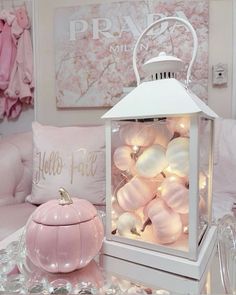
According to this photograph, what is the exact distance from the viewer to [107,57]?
6.04 feet

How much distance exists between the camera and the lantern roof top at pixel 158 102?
583 mm

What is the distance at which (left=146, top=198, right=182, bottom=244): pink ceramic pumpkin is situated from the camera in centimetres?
61

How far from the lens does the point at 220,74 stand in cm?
171

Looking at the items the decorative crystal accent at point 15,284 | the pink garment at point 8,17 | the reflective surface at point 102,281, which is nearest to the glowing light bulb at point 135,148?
the reflective surface at point 102,281

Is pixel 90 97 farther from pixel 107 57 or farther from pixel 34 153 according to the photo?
pixel 34 153

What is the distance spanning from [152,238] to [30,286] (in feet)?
0.85

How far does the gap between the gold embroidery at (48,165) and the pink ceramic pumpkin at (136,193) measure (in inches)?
29.9

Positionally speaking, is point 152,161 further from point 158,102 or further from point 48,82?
point 48,82

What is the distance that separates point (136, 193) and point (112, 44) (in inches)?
54.6

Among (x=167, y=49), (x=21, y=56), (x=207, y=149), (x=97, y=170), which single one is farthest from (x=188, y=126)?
(x=21, y=56)

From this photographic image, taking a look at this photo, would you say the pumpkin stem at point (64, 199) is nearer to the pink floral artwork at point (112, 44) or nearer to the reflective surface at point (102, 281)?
the reflective surface at point (102, 281)

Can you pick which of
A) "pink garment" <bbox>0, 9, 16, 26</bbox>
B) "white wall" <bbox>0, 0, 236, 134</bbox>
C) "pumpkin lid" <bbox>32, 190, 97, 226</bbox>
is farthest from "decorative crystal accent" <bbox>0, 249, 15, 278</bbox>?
"pink garment" <bbox>0, 9, 16, 26</bbox>

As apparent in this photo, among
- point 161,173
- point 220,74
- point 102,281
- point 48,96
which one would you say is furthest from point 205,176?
point 48,96

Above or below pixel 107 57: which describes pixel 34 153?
below
